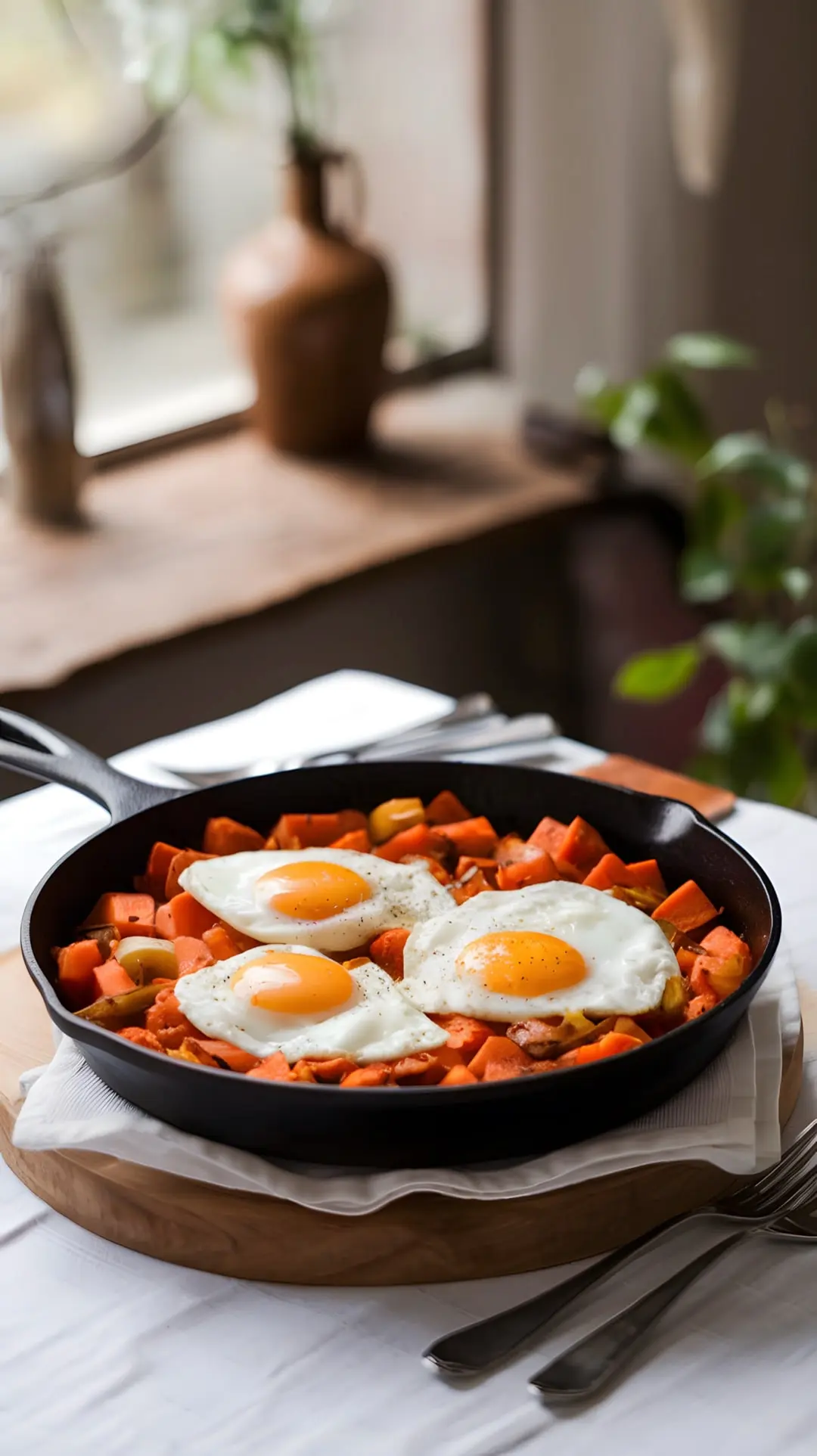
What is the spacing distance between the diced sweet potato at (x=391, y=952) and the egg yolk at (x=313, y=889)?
40 millimetres

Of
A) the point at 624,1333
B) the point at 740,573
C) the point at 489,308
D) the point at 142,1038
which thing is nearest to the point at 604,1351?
the point at 624,1333

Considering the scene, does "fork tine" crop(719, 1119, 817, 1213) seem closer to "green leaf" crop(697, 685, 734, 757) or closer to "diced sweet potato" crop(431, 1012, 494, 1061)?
"diced sweet potato" crop(431, 1012, 494, 1061)

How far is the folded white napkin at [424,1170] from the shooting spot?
38.1 inches

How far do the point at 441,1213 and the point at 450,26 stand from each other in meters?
3.03

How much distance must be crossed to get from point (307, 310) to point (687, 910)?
82.4 inches

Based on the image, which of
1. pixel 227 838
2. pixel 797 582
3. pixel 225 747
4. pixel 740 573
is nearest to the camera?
pixel 227 838

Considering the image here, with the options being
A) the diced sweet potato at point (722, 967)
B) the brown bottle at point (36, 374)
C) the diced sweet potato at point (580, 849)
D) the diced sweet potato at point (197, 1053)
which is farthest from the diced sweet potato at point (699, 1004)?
the brown bottle at point (36, 374)

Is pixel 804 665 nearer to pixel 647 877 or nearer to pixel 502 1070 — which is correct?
pixel 647 877

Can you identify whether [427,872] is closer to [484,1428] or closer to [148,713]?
[484,1428]

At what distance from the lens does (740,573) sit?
104 inches

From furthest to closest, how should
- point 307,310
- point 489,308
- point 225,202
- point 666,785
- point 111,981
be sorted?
point 489,308, point 225,202, point 307,310, point 666,785, point 111,981

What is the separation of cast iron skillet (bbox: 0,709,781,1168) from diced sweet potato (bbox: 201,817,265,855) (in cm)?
1

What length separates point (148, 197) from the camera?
3250 mm

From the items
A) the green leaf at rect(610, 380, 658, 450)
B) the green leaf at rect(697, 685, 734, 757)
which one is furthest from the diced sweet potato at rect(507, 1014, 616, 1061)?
the green leaf at rect(610, 380, 658, 450)
